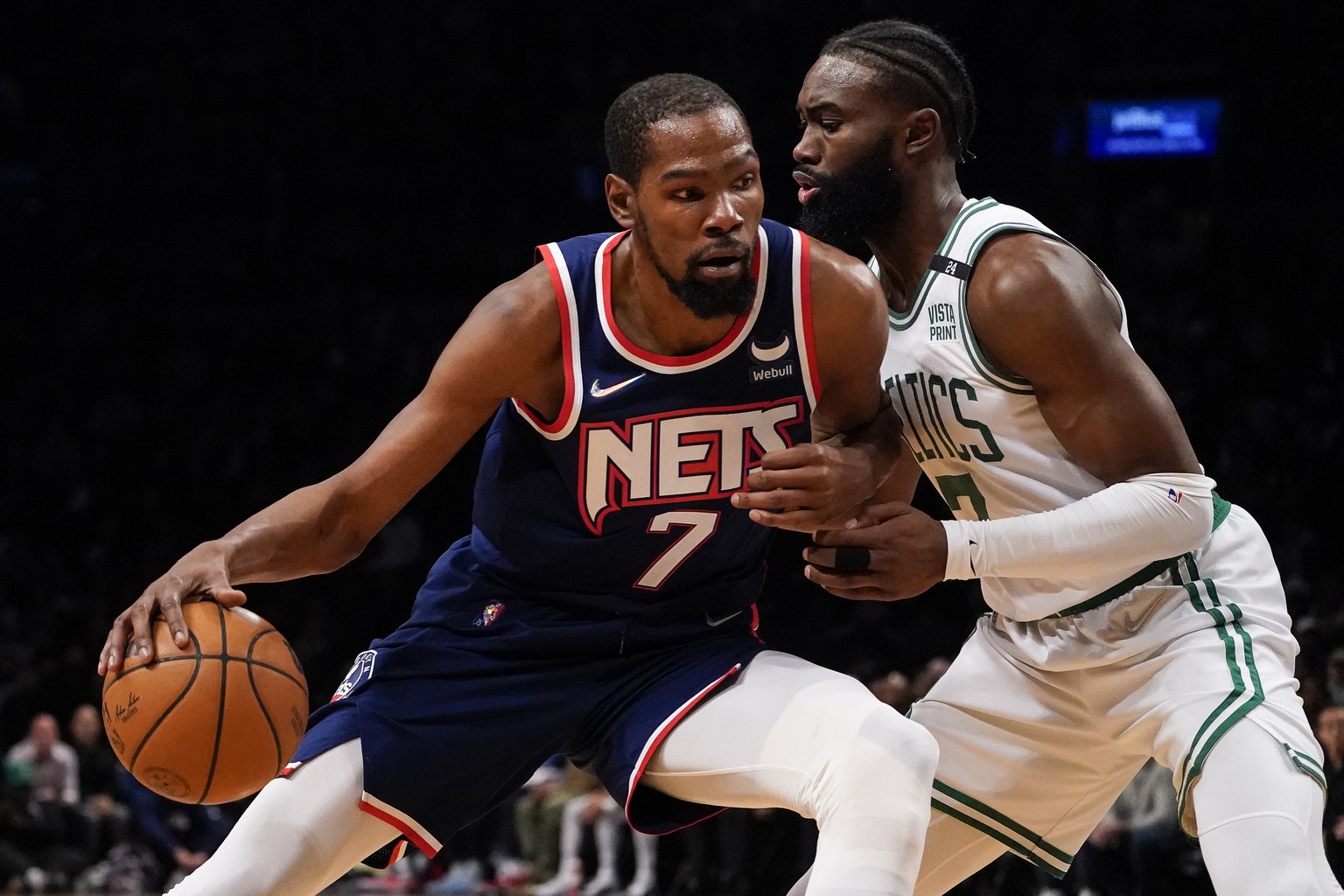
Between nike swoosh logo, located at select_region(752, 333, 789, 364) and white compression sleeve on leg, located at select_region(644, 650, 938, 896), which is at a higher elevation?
nike swoosh logo, located at select_region(752, 333, 789, 364)

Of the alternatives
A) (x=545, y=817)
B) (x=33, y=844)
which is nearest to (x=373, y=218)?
(x=33, y=844)

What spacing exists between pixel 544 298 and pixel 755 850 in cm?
598

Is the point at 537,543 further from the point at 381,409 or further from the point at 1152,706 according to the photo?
the point at 381,409

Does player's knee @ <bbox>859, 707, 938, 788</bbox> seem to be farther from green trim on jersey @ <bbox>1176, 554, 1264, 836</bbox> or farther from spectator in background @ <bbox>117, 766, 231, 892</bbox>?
spectator in background @ <bbox>117, 766, 231, 892</bbox>

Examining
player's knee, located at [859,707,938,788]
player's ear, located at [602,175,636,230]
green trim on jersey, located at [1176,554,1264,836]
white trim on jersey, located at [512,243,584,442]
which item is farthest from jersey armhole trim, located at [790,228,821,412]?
green trim on jersey, located at [1176,554,1264,836]

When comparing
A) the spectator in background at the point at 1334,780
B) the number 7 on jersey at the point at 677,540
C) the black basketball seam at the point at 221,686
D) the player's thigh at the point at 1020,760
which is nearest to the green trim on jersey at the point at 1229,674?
the player's thigh at the point at 1020,760

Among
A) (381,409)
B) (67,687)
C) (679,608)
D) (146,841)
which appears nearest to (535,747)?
(679,608)

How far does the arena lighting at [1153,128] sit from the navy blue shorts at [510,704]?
10234 millimetres

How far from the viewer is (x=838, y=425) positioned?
3.49 metres

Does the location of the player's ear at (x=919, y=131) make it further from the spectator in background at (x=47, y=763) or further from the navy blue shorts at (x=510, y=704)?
the spectator in background at (x=47, y=763)

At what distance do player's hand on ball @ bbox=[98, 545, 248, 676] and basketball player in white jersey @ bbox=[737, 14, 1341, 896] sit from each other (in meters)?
1.03

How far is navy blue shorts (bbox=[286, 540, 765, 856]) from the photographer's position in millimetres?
3287

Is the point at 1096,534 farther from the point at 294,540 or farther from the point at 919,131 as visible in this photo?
the point at 294,540

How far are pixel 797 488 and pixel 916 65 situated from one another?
129 centimetres
